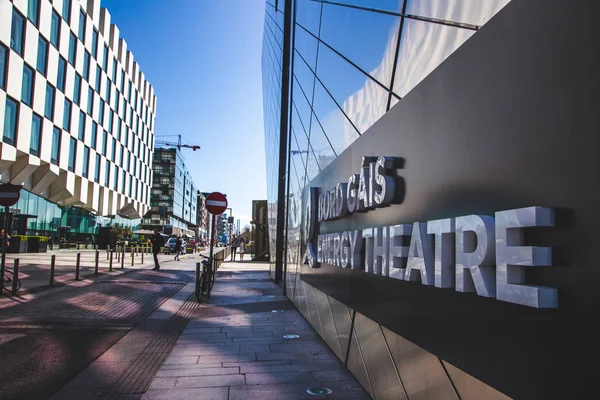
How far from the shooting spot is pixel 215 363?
523 cm

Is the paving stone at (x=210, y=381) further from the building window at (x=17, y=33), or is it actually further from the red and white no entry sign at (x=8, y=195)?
the building window at (x=17, y=33)

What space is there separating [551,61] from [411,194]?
148 cm

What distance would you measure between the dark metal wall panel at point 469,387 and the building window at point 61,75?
37.4 m

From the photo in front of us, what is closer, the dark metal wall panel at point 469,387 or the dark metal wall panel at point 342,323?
the dark metal wall panel at point 469,387

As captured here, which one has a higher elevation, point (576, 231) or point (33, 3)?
point (33, 3)

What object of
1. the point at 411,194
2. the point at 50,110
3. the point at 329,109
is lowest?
the point at 411,194

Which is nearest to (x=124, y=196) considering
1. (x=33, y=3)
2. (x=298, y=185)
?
(x=33, y=3)

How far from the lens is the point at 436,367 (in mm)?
2893

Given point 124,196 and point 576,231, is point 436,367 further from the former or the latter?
point 124,196

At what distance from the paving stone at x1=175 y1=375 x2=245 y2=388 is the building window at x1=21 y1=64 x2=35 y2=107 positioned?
29.8m

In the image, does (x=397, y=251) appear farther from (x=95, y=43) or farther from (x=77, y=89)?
(x=95, y=43)

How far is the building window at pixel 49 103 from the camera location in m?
31.7

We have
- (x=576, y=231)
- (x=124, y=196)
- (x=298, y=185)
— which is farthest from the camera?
(x=124, y=196)

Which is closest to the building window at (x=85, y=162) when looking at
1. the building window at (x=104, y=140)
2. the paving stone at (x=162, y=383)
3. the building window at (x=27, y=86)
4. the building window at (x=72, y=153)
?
the building window at (x=72, y=153)
